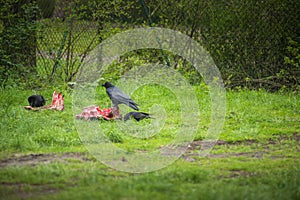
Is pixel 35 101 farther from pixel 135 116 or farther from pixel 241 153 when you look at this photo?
pixel 241 153

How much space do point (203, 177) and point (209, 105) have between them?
429 cm

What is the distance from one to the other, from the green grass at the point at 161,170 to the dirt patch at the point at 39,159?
0.01 m

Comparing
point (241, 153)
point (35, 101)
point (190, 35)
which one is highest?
point (190, 35)

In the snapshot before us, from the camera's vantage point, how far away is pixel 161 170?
5199 millimetres

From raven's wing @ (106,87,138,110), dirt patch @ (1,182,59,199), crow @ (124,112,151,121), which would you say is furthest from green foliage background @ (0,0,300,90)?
dirt patch @ (1,182,59,199)

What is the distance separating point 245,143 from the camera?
6.55 metres

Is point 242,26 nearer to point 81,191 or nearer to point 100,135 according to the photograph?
point 100,135

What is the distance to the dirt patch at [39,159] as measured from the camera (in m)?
5.34

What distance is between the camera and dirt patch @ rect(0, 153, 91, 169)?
210 inches

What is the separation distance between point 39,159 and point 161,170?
1359 mm

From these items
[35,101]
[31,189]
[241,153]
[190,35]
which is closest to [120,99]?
[35,101]

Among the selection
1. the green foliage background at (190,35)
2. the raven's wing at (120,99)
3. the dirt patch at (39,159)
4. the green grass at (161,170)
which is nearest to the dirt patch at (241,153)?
the green grass at (161,170)

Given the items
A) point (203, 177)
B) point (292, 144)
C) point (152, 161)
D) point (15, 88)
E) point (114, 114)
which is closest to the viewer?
point (203, 177)

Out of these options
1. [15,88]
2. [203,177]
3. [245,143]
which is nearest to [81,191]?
[203,177]
